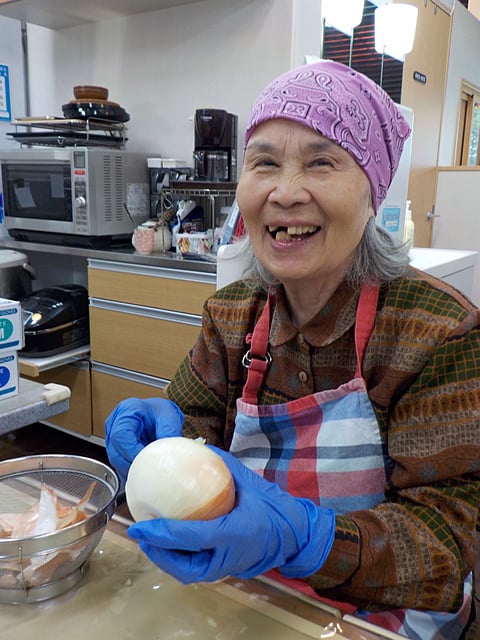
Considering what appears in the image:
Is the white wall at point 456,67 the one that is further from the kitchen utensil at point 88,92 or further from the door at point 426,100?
the kitchen utensil at point 88,92

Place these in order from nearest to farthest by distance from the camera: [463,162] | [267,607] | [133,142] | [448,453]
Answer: [267,607]
[448,453]
[133,142]
[463,162]

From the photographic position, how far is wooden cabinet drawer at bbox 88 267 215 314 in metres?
2.16

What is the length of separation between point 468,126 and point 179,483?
6.45 metres

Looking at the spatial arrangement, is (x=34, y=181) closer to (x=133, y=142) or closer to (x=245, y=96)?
(x=133, y=142)

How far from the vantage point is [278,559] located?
638mm

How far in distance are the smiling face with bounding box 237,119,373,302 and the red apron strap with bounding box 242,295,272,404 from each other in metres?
0.13

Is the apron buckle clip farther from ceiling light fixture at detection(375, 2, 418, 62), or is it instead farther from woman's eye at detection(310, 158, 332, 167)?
ceiling light fixture at detection(375, 2, 418, 62)

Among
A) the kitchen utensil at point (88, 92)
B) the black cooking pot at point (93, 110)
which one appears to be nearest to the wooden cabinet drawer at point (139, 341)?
the black cooking pot at point (93, 110)

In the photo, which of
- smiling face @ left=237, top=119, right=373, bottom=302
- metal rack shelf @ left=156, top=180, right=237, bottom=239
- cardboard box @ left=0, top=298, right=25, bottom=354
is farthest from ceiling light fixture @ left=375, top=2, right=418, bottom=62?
cardboard box @ left=0, top=298, right=25, bottom=354

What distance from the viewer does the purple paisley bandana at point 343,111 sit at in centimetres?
79

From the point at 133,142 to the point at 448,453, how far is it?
2532 mm

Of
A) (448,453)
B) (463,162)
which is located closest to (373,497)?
(448,453)

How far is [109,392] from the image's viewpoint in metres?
2.50

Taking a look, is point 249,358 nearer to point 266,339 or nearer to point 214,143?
point 266,339
